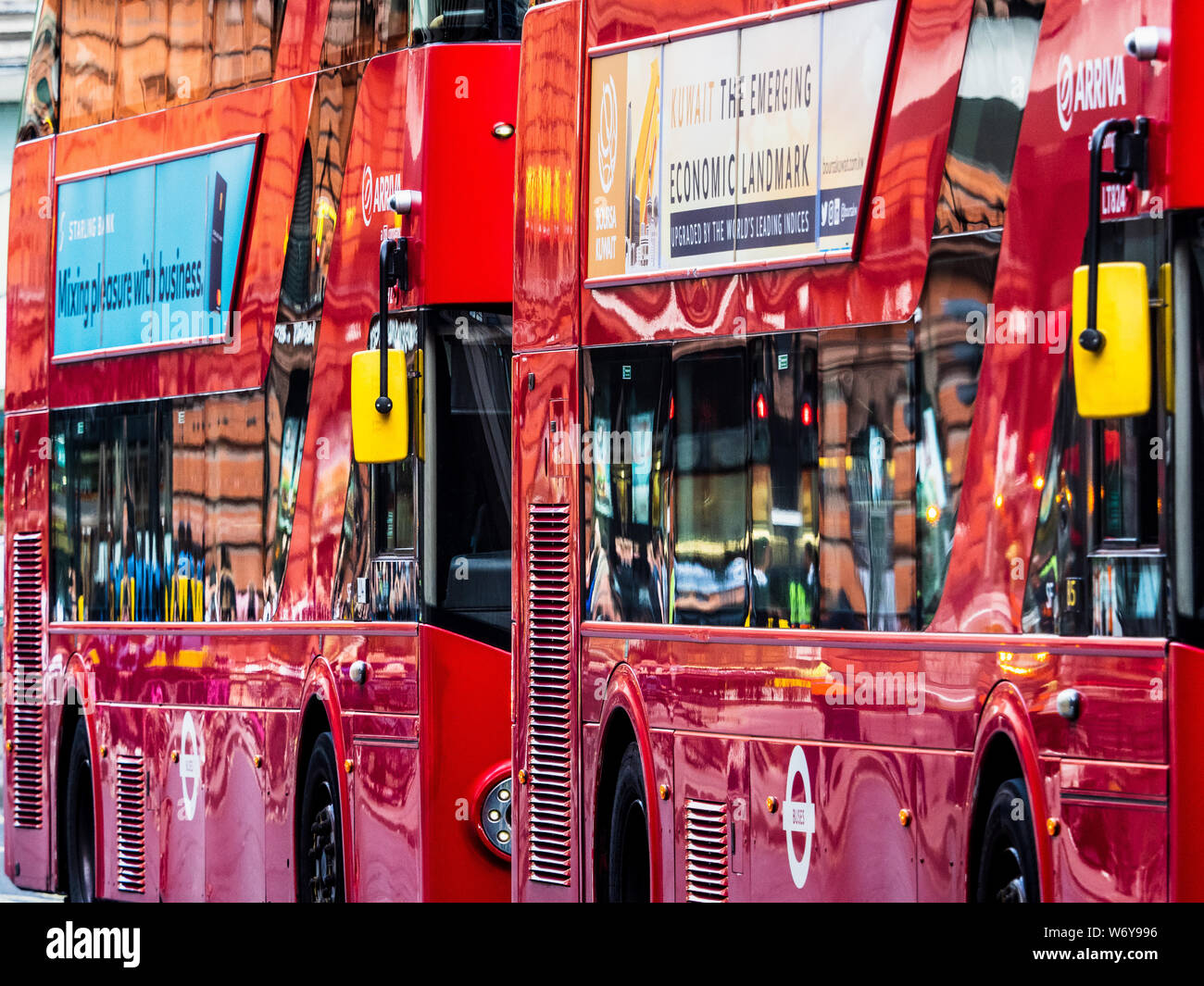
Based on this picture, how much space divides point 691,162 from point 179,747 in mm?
5170

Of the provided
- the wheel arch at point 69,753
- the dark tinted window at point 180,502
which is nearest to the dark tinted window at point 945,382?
the dark tinted window at point 180,502

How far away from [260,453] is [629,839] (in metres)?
3.27

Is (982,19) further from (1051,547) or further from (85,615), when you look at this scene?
(85,615)

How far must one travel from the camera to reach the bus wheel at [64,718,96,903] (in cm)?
1593

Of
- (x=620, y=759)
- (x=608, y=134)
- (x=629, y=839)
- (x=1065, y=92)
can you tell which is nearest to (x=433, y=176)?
(x=608, y=134)

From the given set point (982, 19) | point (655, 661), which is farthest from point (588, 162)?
point (982, 19)

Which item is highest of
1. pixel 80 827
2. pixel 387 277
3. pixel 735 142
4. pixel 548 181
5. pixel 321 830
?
pixel 548 181

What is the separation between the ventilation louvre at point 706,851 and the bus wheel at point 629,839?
0.54 meters

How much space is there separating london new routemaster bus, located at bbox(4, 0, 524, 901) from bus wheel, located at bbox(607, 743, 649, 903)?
0.86 meters

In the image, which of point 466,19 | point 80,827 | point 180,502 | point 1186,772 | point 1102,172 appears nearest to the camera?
point 1186,772

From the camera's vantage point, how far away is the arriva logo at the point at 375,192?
12492 millimetres

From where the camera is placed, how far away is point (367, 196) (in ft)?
41.8

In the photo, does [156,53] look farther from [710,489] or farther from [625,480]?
[710,489]

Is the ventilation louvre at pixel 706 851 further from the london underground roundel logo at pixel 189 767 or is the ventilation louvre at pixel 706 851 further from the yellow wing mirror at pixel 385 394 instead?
the london underground roundel logo at pixel 189 767
